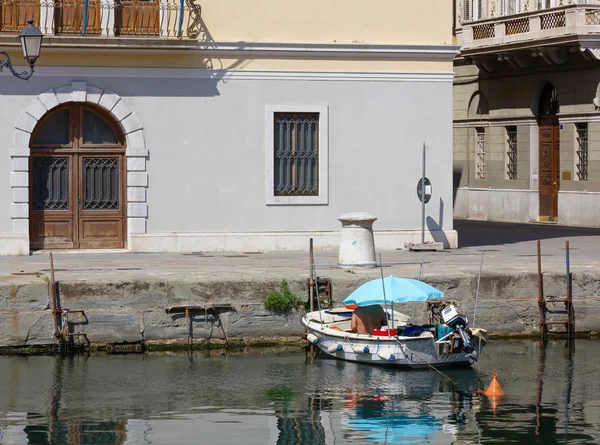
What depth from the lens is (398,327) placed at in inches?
792

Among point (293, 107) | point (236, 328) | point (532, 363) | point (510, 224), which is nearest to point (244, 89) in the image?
point (293, 107)

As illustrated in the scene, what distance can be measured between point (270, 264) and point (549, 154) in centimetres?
1621

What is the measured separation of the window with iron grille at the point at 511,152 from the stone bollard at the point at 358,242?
55.4 ft

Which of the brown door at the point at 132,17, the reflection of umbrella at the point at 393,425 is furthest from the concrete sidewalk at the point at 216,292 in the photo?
the brown door at the point at 132,17

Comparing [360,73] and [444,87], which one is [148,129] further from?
[444,87]

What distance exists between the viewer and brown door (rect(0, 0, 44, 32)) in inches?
993

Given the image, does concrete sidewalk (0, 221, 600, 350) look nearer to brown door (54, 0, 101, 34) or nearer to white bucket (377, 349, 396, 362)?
white bucket (377, 349, 396, 362)

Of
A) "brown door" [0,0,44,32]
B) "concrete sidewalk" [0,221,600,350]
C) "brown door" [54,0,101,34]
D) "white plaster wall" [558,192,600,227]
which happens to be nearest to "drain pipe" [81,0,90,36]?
"brown door" [54,0,101,34]

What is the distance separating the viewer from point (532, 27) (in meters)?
36.2

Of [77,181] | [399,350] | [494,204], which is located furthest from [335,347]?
[494,204]

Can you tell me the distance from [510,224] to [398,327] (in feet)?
56.9

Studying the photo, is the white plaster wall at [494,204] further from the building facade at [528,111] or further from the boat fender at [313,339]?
the boat fender at [313,339]

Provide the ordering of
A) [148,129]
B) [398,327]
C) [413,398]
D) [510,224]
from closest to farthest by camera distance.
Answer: [413,398], [398,327], [148,129], [510,224]

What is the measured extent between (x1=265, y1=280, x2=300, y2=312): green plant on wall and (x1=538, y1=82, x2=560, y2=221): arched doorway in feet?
57.1
